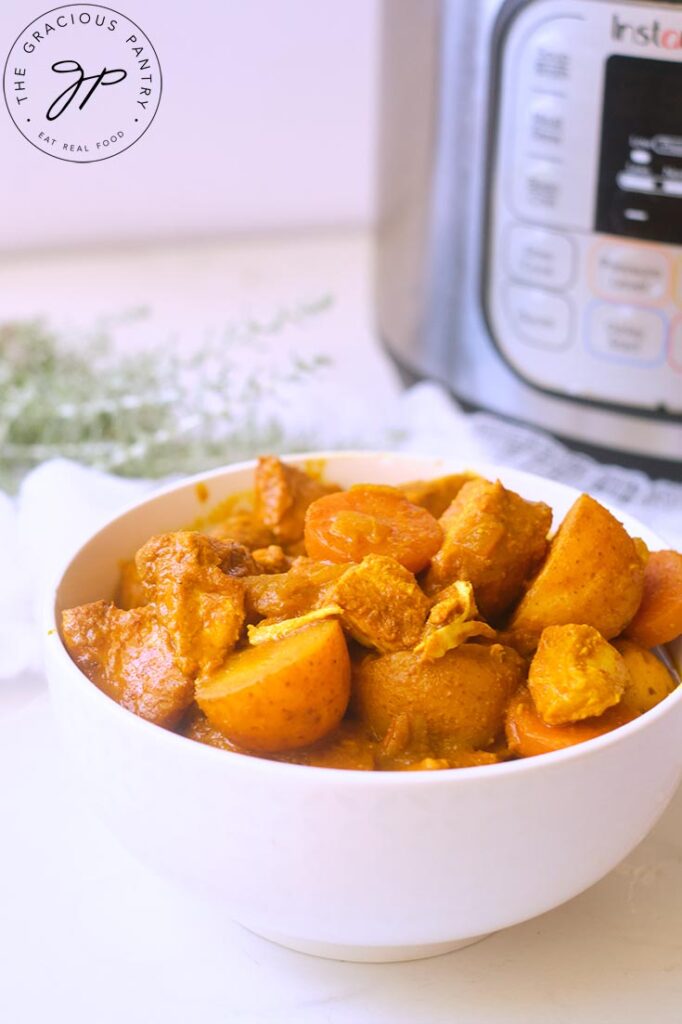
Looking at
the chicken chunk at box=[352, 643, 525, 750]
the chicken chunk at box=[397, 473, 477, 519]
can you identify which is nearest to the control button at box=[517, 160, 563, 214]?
the chicken chunk at box=[397, 473, 477, 519]

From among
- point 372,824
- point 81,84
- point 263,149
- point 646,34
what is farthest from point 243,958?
point 263,149

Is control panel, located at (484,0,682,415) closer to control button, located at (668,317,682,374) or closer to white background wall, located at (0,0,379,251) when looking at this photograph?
control button, located at (668,317,682,374)

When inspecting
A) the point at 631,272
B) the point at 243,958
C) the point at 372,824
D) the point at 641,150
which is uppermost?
the point at 641,150

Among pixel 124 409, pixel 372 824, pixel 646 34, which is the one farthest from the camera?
pixel 124 409

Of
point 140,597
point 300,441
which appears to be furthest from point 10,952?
point 300,441

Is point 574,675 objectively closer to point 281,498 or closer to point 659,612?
point 659,612

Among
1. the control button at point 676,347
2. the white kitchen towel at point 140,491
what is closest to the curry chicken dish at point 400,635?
the white kitchen towel at point 140,491
